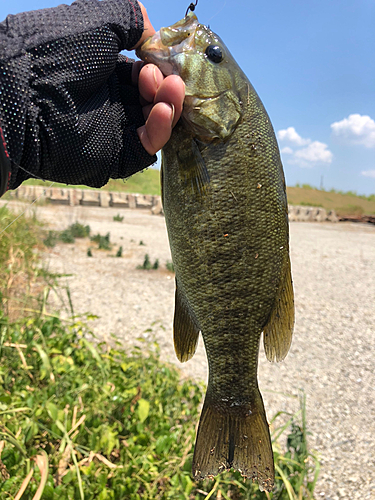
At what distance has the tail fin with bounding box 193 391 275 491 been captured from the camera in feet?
5.75

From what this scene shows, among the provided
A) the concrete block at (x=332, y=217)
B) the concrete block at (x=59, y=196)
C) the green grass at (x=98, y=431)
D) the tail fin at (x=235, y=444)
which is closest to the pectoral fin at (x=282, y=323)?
the tail fin at (x=235, y=444)

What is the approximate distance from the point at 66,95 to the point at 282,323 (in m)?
1.44

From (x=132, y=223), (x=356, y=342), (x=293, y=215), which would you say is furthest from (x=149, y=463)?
(x=293, y=215)

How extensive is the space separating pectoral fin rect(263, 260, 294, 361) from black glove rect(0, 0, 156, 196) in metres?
0.97

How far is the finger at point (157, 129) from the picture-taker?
166 cm

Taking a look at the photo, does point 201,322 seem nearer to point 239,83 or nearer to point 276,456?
point 239,83

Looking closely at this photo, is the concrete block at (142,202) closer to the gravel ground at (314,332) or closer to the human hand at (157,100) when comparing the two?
the gravel ground at (314,332)

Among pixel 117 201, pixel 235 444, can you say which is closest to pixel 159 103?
pixel 235 444

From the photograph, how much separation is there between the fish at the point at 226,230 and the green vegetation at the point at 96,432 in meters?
0.99

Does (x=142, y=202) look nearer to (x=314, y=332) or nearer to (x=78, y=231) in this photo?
(x=78, y=231)

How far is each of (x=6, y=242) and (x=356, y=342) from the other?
6.33m

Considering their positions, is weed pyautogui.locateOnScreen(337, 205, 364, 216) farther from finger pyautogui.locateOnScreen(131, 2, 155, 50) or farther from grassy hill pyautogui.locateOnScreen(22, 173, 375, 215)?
finger pyautogui.locateOnScreen(131, 2, 155, 50)

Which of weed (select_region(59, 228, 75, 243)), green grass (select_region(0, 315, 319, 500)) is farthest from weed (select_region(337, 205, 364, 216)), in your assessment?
green grass (select_region(0, 315, 319, 500))

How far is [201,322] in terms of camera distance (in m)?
1.84
